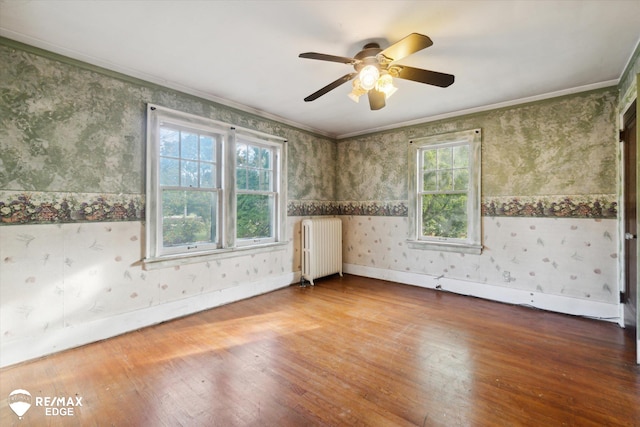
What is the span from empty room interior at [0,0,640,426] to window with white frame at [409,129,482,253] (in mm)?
32

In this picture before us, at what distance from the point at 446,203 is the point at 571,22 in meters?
2.54

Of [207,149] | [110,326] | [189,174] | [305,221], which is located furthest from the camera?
[305,221]

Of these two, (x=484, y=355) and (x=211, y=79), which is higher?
(x=211, y=79)

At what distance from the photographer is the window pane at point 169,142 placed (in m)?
3.11

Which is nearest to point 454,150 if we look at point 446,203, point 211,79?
point 446,203

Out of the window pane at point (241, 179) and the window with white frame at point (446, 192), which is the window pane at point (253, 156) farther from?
the window with white frame at point (446, 192)

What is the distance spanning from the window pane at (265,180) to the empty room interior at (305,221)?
0.04 m

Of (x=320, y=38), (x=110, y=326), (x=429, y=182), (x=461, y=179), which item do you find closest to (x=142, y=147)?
(x=110, y=326)

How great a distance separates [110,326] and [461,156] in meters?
4.80

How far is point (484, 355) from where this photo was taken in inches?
92.0

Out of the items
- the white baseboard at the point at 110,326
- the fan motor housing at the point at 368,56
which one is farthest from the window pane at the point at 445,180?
the white baseboard at the point at 110,326

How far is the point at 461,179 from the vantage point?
4.10 meters

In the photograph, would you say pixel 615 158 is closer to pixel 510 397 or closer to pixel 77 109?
pixel 510 397

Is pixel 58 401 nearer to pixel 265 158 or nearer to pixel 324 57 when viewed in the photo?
pixel 324 57
